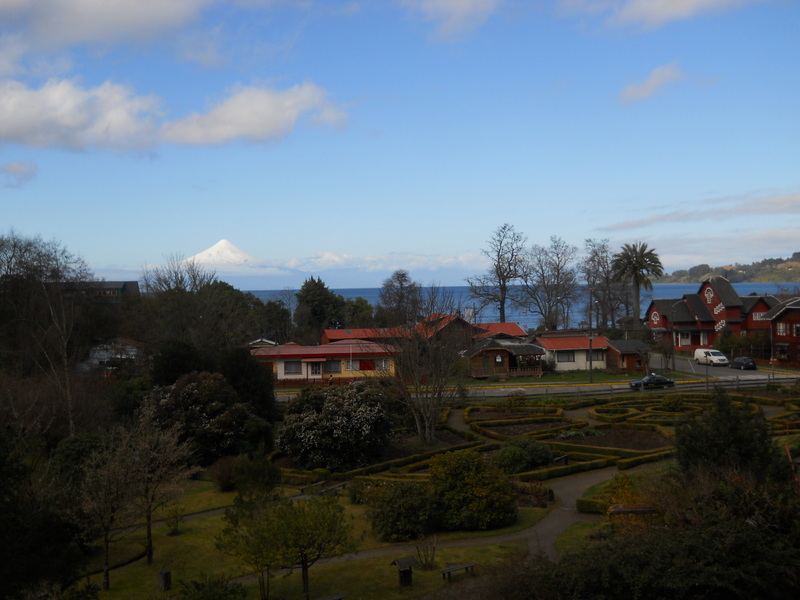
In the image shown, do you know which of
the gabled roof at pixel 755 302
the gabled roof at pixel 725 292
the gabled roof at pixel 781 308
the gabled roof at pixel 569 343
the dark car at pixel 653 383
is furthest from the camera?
the gabled roof at pixel 725 292

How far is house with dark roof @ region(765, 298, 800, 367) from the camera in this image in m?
57.3

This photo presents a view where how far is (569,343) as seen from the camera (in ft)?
198

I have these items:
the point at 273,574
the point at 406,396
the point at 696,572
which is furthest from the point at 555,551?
the point at 406,396

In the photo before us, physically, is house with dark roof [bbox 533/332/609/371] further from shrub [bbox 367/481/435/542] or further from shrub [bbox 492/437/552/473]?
shrub [bbox 367/481/435/542]

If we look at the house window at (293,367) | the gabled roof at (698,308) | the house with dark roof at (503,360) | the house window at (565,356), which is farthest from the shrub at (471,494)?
the gabled roof at (698,308)

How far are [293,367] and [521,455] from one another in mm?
32940

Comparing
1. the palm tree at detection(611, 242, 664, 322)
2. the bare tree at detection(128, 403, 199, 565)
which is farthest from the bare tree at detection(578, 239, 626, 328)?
the bare tree at detection(128, 403, 199, 565)

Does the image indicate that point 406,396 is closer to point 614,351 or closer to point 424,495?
point 424,495

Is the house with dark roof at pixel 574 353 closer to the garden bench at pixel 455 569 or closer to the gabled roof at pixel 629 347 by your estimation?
the gabled roof at pixel 629 347

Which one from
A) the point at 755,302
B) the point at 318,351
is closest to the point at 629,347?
the point at 755,302

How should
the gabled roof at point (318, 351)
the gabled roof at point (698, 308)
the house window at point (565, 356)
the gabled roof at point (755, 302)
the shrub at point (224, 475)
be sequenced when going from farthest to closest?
the gabled roof at point (698, 308), the gabled roof at point (755, 302), the house window at point (565, 356), the gabled roof at point (318, 351), the shrub at point (224, 475)

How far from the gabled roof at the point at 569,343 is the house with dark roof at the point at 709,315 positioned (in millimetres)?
10764

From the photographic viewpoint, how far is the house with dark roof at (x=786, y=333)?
57.3m

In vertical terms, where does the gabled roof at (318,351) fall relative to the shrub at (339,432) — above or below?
above
